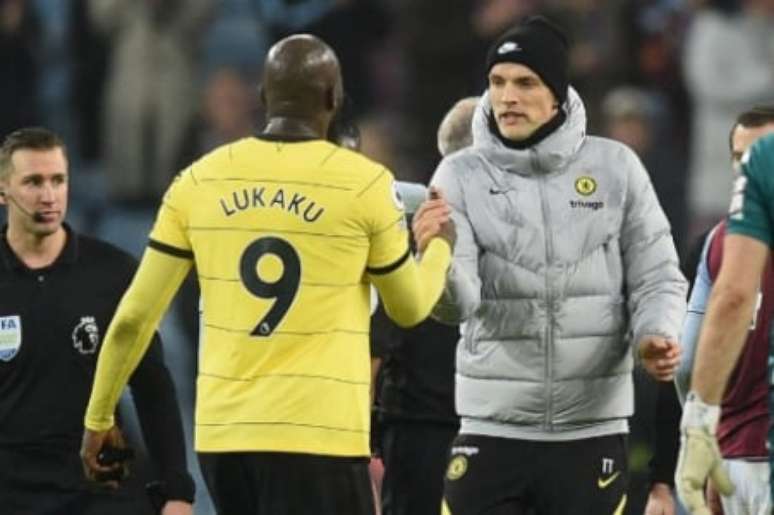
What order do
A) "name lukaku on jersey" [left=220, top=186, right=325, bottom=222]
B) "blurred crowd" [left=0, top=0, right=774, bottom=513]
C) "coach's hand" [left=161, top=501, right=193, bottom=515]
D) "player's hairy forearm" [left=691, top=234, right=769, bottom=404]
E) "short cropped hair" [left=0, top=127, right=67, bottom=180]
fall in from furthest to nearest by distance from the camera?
"blurred crowd" [left=0, top=0, right=774, bottom=513]
"short cropped hair" [left=0, top=127, right=67, bottom=180]
"coach's hand" [left=161, top=501, right=193, bottom=515]
"name lukaku on jersey" [left=220, top=186, right=325, bottom=222]
"player's hairy forearm" [left=691, top=234, right=769, bottom=404]

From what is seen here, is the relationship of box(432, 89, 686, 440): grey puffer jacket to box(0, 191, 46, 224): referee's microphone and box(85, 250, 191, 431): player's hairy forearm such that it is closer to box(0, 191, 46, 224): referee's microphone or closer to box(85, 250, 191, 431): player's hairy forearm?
box(85, 250, 191, 431): player's hairy forearm

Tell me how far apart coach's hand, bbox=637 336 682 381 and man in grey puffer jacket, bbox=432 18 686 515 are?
4.7 inches

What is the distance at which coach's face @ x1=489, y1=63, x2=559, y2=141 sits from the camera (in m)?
8.55

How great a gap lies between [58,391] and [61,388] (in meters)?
0.01

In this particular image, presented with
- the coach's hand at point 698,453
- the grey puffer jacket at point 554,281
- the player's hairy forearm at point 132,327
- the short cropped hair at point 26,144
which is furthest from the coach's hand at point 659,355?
the short cropped hair at point 26,144

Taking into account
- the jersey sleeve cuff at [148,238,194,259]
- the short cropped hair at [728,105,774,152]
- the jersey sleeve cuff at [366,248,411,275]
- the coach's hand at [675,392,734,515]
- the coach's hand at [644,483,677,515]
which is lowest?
the coach's hand at [644,483,677,515]

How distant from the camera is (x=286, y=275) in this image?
25.2 ft

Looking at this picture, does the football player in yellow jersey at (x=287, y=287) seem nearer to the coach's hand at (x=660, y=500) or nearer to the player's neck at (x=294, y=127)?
the player's neck at (x=294, y=127)

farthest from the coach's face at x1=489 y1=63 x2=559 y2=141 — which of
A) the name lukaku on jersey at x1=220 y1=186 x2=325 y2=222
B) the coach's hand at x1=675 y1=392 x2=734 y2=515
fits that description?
the coach's hand at x1=675 y1=392 x2=734 y2=515

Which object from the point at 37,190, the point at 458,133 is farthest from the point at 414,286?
the point at 458,133

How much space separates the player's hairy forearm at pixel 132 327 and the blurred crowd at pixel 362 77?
703 centimetres

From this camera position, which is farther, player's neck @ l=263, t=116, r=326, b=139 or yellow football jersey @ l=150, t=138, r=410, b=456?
player's neck @ l=263, t=116, r=326, b=139

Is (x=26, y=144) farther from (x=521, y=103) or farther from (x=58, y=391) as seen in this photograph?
(x=521, y=103)

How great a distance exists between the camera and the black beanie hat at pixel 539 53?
28.2ft
